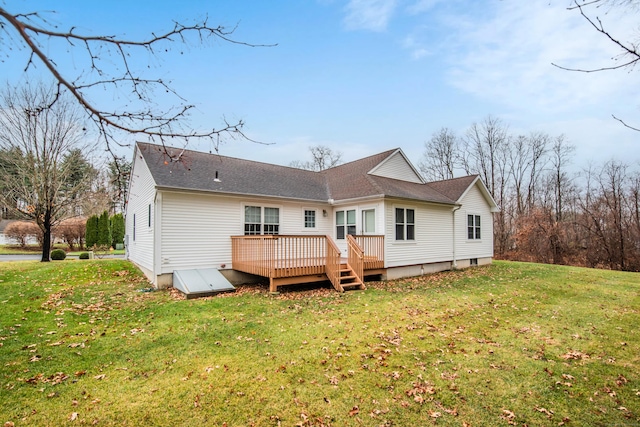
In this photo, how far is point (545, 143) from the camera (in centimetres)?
2784

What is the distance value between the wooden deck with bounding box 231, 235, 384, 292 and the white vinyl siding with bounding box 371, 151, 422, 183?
424 centimetres

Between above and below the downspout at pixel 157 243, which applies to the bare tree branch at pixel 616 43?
above

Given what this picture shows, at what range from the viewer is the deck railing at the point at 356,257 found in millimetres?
10180

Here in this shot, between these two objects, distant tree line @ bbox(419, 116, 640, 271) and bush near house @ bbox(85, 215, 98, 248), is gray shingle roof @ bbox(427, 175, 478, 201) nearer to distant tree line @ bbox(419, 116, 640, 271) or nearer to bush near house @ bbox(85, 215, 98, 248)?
distant tree line @ bbox(419, 116, 640, 271)

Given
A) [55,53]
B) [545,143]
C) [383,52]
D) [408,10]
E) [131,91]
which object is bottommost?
[131,91]

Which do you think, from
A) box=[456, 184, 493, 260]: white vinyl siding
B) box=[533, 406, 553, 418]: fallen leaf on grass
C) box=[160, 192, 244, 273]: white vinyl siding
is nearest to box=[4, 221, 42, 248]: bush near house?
box=[160, 192, 244, 273]: white vinyl siding

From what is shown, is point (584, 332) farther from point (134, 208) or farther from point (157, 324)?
point (134, 208)

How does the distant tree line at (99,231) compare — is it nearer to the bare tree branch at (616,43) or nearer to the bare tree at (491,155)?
the bare tree branch at (616,43)

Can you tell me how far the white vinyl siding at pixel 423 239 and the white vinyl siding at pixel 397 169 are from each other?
2350mm

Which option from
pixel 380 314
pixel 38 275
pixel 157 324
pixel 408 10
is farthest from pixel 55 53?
pixel 38 275

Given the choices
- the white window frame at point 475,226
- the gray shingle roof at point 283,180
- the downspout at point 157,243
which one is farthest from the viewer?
the white window frame at point 475,226

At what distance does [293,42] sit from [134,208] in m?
13.8

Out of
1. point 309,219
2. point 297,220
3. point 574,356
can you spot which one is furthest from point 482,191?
point 574,356

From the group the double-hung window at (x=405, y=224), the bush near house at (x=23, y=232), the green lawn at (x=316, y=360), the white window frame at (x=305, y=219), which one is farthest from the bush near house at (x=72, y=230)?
the double-hung window at (x=405, y=224)
